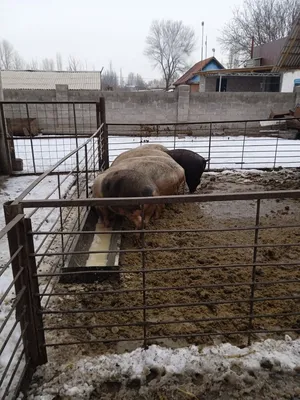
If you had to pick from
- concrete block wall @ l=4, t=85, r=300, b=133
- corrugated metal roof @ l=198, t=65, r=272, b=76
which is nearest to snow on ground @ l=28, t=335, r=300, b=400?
concrete block wall @ l=4, t=85, r=300, b=133

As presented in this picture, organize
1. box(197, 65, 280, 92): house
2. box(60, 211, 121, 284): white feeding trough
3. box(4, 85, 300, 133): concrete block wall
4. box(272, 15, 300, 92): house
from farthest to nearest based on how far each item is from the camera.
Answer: box(197, 65, 280, 92): house, box(272, 15, 300, 92): house, box(4, 85, 300, 133): concrete block wall, box(60, 211, 121, 284): white feeding trough

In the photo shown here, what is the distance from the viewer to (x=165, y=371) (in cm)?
232

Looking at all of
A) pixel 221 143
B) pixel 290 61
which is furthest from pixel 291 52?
pixel 221 143

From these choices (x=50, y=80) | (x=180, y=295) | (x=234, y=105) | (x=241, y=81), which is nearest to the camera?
(x=180, y=295)

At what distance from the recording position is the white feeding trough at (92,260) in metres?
3.42

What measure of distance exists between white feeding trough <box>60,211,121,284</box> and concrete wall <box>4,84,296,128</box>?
11.1m

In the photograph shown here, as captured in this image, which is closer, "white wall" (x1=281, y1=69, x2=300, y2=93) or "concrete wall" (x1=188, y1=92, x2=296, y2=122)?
"concrete wall" (x1=188, y1=92, x2=296, y2=122)

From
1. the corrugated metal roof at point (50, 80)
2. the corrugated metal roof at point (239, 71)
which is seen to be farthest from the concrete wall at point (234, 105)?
the corrugated metal roof at point (50, 80)

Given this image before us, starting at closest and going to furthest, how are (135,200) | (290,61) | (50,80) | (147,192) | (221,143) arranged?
(135,200)
(147,192)
(221,143)
(290,61)
(50,80)

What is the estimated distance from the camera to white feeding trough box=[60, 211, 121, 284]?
135 inches

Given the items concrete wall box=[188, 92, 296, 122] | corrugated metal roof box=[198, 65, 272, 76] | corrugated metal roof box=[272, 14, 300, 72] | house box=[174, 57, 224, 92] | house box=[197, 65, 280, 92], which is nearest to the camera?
concrete wall box=[188, 92, 296, 122]

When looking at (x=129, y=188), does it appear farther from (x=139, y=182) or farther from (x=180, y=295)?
(x=180, y=295)

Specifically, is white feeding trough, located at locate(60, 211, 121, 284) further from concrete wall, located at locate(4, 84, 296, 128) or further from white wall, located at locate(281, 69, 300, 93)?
white wall, located at locate(281, 69, 300, 93)

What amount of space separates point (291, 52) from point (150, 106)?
10.1m
